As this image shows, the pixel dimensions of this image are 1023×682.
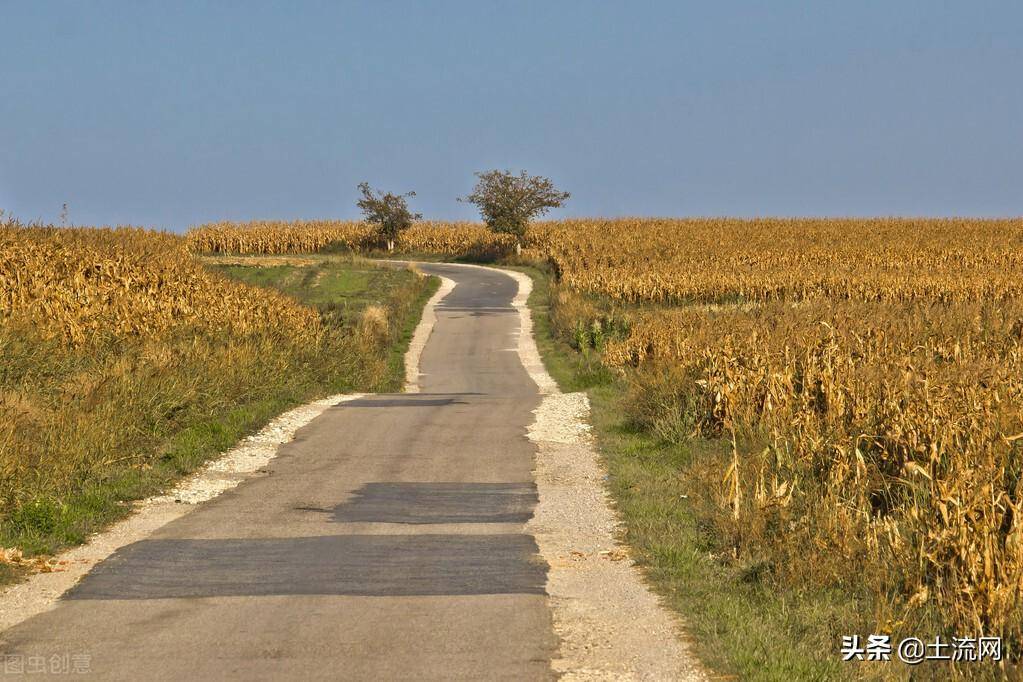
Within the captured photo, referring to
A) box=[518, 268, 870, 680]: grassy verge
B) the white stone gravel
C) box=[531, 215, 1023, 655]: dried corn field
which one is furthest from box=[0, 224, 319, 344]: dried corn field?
box=[518, 268, 870, 680]: grassy verge

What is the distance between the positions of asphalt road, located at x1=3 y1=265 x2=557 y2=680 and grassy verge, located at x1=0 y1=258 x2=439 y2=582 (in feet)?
4.20

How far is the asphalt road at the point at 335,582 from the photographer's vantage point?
29.3 feet

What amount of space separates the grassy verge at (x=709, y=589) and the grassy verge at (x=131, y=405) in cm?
645

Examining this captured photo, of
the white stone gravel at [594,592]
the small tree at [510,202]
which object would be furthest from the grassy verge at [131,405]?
the small tree at [510,202]

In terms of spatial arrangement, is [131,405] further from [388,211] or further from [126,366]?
[388,211]

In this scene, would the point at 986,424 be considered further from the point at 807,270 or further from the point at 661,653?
the point at 807,270

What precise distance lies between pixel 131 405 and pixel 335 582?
9990 millimetres

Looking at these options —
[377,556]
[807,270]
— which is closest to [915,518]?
[377,556]

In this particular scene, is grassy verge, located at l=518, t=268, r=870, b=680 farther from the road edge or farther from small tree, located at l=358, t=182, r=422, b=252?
small tree, located at l=358, t=182, r=422, b=252

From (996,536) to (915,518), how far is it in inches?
34.4

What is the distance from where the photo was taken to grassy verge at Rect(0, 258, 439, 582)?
14.8 metres

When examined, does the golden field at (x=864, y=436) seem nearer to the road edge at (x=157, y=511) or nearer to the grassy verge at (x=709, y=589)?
the grassy verge at (x=709, y=589)

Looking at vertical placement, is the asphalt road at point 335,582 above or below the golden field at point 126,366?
below

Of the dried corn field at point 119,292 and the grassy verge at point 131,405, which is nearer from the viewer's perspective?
the grassy verge at point 131,405
